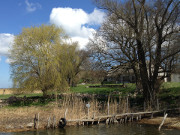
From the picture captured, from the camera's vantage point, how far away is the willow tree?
983 inches

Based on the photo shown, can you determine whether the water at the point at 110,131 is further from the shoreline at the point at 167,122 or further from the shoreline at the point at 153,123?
the shoreline at the point at 167,122

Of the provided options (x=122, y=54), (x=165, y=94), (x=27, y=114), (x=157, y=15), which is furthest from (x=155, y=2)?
(x=27, y=114)

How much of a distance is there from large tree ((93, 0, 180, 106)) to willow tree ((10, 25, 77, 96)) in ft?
22.0

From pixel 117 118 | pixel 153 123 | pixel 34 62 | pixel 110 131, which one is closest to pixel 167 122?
pixel 153 123

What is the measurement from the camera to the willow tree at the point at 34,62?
25.0 meters

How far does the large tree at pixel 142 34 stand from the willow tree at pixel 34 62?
22.0 feet

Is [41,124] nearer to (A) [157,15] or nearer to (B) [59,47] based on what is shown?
(B) [59,47]

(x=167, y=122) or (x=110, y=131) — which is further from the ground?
(x=167, y=122)

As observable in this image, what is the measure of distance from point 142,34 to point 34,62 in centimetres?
1277

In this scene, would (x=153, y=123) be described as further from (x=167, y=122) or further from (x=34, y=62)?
(x=34, y=62)

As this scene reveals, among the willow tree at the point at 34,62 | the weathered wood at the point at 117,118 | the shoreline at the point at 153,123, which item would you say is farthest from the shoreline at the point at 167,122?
the willow tree at the point at 34,62

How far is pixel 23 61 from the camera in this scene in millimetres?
Answer: 25125

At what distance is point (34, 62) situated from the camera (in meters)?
25.2

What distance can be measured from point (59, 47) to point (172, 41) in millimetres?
13027
